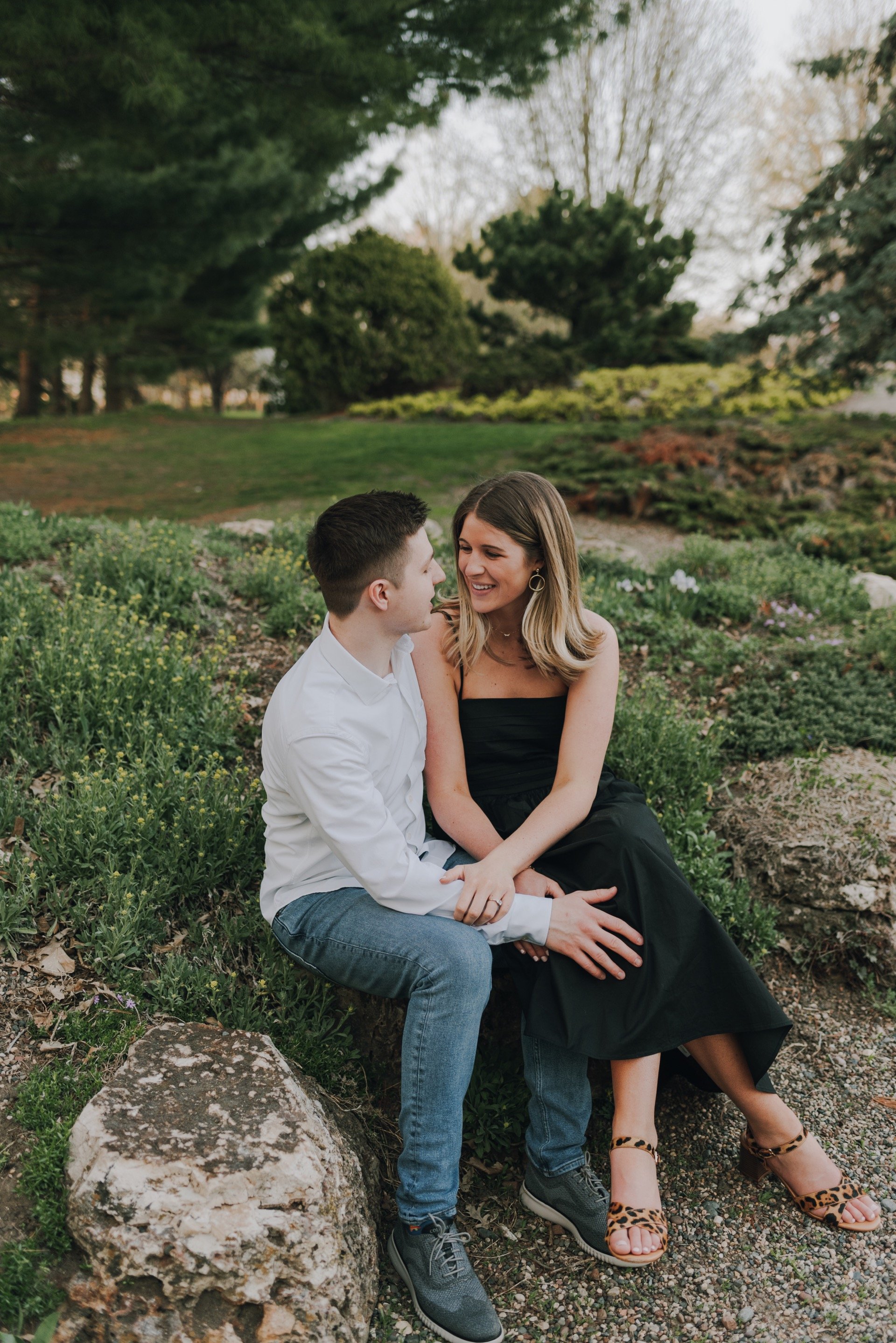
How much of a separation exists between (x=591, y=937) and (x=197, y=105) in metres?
6.77

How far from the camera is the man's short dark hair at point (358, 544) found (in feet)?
7.49

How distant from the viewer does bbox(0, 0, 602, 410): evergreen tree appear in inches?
217

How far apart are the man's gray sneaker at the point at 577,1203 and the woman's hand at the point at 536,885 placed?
688 mm

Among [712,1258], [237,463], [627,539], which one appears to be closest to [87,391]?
Answer: [237,463]

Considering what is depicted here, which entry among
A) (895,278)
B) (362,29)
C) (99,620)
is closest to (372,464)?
(362,29)

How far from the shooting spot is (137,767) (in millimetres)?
3023

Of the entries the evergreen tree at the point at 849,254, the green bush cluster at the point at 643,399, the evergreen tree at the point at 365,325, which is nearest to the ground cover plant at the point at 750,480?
the evergreen tree at the point at 849,254

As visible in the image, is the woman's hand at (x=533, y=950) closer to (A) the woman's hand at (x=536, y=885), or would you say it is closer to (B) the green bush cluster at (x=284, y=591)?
(A) the woman's hand at (x=536, y=885)

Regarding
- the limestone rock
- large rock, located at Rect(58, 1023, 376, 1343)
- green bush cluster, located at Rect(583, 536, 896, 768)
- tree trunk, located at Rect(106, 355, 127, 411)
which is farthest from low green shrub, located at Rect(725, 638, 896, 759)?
tree trunk, located at Rect(106, 355, 127, 411)

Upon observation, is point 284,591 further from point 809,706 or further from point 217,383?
point 217,383

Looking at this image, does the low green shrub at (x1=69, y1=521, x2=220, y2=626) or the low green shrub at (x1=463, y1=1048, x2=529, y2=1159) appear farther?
the low green shrub at (x1=69, y1=521, x2=220, y2=626)

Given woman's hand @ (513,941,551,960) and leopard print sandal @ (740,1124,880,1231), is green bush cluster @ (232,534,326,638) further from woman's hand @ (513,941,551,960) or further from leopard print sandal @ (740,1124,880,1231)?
leopard print sandal @ (740,1124,880,1231)

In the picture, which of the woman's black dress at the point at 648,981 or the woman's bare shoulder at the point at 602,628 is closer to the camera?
the woman's black dress at the point at 648,981

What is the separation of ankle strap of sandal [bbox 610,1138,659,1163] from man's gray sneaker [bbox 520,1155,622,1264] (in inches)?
5.2
